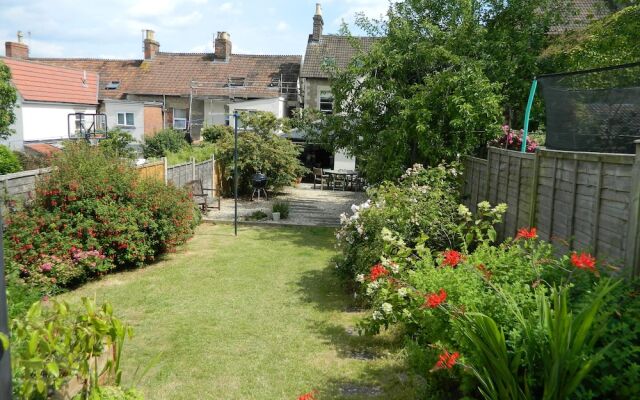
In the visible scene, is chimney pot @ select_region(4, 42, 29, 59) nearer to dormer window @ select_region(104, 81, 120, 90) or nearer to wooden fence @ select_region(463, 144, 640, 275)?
dormer window @ select_region(104, 81, 120, 90)

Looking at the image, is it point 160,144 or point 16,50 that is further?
point 16,50

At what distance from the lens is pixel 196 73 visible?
33125 mm

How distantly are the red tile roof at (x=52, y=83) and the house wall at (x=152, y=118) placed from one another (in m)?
3.54

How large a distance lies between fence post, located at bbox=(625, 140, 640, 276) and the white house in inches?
940

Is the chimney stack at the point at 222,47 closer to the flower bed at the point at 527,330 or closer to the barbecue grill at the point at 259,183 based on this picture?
the barbecue grill at the point at 259,183

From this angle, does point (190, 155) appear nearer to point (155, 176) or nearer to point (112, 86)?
point (155, 176)

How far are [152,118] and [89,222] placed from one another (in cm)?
2265

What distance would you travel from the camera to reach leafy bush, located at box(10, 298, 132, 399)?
2.73 m

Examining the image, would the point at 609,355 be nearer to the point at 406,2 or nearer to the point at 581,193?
the point at 581,193

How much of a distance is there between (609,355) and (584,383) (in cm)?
22

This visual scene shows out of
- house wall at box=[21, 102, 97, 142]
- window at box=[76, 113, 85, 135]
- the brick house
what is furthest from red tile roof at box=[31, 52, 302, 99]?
house wall at box=[21, 102, 97, 142]

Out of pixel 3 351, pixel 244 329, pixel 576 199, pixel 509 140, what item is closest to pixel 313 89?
pixel 509 140

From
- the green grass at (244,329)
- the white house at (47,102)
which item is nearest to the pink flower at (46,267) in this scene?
the green grass at (244,329)

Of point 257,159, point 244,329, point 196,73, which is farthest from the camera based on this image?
point 196,73
